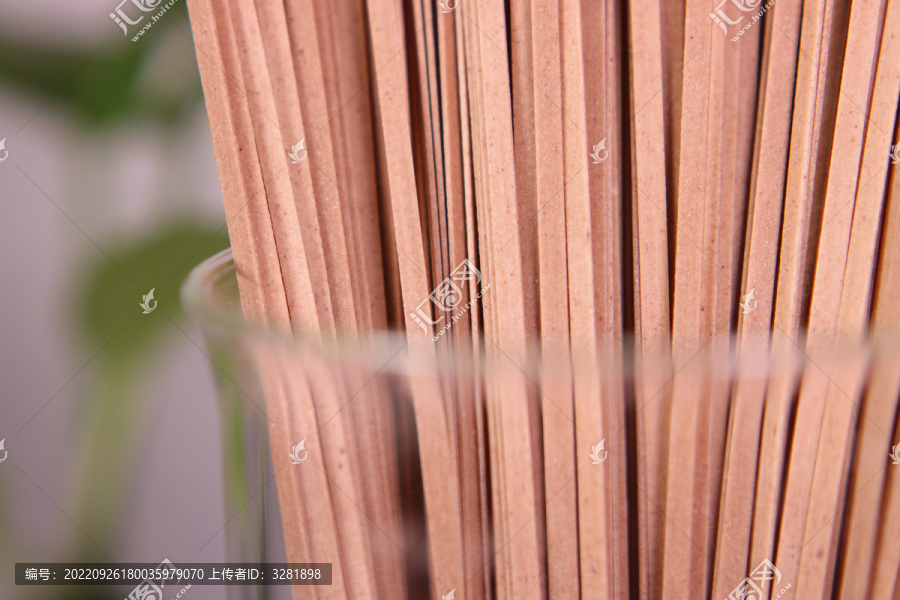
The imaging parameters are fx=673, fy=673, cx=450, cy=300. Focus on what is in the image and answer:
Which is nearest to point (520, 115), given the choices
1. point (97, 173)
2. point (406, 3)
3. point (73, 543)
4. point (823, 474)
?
point (406, 3)
